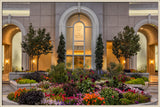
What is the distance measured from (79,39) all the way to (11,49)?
1158 centimetres

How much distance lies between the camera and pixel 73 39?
706 inches

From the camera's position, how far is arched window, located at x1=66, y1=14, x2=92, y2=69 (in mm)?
17859

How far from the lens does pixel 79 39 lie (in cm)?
1805

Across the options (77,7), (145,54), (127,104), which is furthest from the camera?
(145,54)

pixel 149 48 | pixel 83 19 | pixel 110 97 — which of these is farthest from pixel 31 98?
pixel 149 48

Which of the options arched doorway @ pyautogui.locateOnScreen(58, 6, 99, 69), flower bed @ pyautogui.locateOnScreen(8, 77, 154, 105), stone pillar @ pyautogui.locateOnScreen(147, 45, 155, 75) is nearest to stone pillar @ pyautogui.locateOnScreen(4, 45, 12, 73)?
arched doorway @ pyautogui.locateOnScreen(58, 6, 99, 69)

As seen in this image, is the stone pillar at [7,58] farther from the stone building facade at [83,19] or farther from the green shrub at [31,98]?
the green shrub at [31,98]

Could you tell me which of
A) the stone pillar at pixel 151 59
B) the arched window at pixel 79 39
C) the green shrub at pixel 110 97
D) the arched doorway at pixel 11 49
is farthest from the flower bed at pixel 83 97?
the stone pillar at pixel 151 59

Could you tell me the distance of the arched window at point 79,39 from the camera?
17.9 meters

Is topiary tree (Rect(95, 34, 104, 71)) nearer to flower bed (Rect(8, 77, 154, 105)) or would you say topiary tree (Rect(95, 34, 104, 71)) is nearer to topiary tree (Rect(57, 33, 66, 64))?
topiary tree (Rect(57, 33, 66, 64))

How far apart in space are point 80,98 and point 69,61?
11.3m

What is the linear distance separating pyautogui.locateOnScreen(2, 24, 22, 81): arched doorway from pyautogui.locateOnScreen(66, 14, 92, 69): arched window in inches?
333

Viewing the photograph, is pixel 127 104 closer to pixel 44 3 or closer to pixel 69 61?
pixel 69 61

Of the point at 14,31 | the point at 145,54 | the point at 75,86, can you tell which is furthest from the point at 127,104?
the point at 14,31
